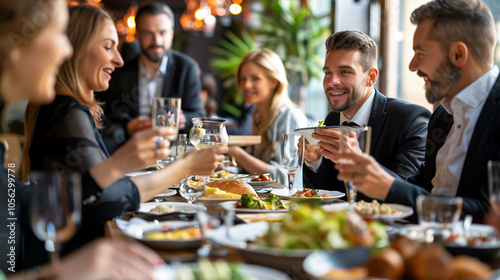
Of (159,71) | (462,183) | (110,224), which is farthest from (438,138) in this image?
(159,71)

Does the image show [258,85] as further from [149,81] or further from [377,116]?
[377,116]

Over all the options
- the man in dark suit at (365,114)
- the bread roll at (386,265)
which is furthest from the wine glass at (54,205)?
the man in dark suit at (365,114)

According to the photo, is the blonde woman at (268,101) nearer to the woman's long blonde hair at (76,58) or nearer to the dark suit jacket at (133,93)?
the dark suit jacket at (133,93)

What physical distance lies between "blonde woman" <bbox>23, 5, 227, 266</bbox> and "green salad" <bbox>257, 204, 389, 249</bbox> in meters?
0.57

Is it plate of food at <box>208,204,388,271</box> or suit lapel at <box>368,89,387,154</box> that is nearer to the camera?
plate of food at <box>208,204,388,271</box>

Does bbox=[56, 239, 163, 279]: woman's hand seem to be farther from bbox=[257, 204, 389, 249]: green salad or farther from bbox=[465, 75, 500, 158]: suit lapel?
bbox=[465, 75, 500, 158]: suit lapel

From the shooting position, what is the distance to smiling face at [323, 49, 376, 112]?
10.0 feet

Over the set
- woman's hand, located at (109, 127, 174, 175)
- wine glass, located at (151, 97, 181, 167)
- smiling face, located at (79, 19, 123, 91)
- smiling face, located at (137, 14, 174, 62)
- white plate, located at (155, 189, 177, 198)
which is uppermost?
smiling face, located at (137, 14, 174, 62)

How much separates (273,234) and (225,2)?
7831 millimetres

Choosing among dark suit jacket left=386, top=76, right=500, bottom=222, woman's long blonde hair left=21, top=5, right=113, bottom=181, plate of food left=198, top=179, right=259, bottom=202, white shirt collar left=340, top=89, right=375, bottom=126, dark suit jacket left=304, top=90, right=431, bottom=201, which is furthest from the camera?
white shirt collar left=340, top=89, right=375, bottom=126

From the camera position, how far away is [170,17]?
5059 mm

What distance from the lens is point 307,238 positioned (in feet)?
3.87

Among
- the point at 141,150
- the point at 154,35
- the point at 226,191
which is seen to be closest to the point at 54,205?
the point at 141,150

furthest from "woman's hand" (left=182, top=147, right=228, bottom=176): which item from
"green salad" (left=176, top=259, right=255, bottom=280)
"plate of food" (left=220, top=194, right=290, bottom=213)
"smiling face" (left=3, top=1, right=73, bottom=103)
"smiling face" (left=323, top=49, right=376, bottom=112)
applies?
"smiling face" (left=323, top=49, right=376, bottom=112)
